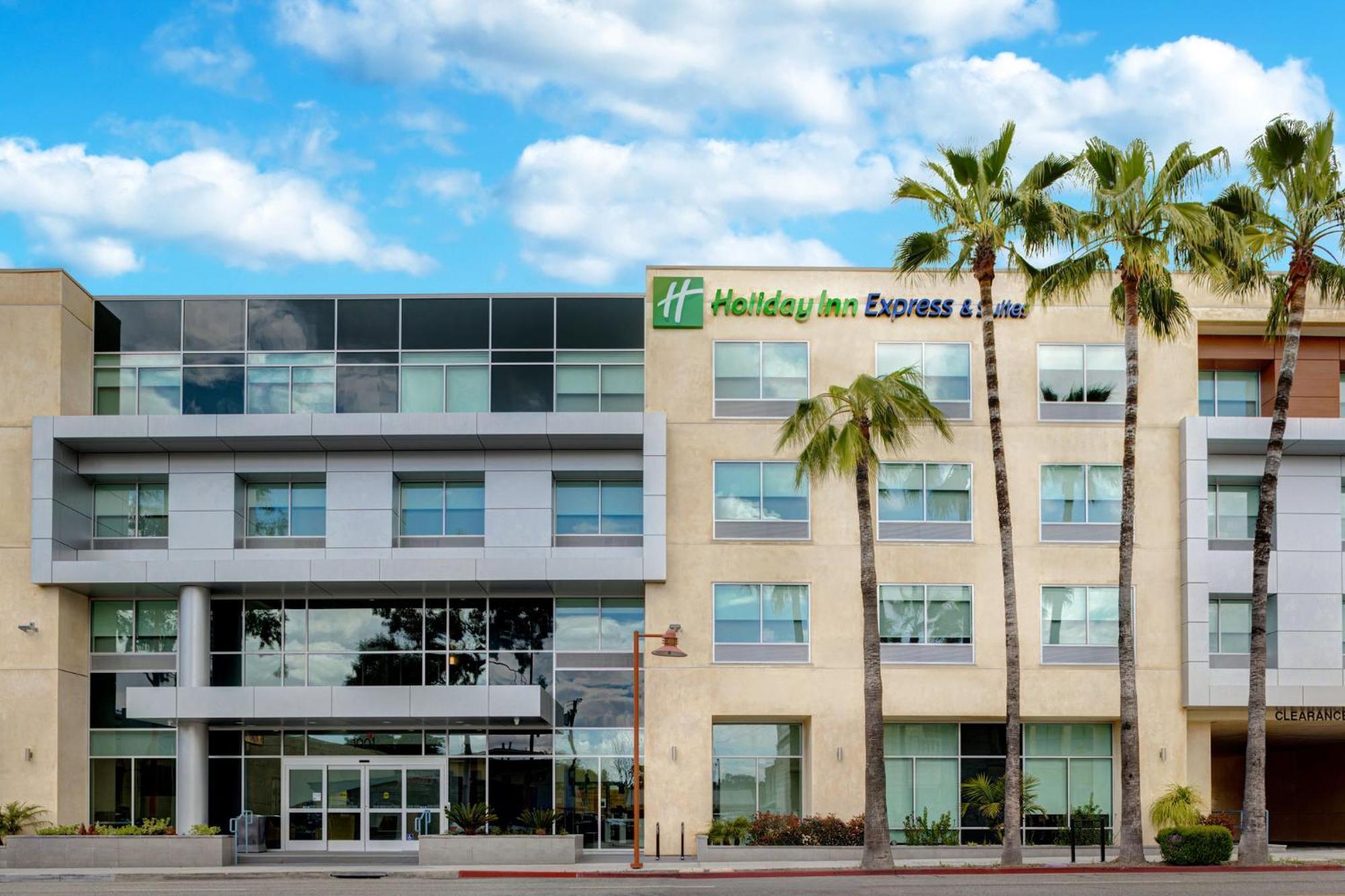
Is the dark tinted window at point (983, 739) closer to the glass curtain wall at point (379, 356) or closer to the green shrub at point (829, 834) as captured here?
the green shrub at point (829, 834)

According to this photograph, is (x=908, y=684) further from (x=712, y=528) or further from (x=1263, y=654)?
(x=1263, y=654)

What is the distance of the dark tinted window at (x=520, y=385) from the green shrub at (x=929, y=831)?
14895 mm

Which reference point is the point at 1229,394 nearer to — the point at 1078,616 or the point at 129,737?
the point at 1078,616

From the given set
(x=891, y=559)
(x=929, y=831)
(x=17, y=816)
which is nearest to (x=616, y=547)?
(x=891, y=559)

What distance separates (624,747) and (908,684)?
7.75m

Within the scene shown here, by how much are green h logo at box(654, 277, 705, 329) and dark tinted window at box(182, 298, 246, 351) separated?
1140cm

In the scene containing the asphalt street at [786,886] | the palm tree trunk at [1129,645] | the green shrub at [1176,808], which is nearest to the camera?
the asphalt street at [786,886]

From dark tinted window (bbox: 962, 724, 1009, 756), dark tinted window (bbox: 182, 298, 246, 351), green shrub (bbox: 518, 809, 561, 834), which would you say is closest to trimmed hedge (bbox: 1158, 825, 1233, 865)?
dark tinted window (bbox: 962, 724, 1009, 756)

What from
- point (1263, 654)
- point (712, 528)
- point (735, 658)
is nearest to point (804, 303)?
point (712, 528)

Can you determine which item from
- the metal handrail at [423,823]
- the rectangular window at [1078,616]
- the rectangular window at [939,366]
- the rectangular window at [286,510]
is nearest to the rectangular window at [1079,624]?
the rectangular window at [1078,616]

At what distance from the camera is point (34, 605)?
130ft

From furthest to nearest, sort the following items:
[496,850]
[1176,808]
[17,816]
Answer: [1176,808], [17,816], [496,850]

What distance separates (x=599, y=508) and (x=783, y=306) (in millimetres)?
7500

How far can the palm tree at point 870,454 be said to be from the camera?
33.9m
